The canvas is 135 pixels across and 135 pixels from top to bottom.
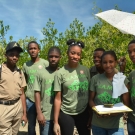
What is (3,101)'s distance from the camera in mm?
3143

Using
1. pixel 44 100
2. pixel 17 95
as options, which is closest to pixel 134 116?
pixel 44 100

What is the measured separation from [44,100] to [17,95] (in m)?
0.52

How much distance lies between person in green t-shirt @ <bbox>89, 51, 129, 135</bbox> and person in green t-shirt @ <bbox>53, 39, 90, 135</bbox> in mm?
178

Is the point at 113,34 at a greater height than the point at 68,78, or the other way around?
the point at 113,34

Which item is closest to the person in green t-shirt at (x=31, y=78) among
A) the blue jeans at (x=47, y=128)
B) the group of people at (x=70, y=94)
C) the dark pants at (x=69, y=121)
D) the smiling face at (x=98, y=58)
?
the group of people at (x=70, y=94)

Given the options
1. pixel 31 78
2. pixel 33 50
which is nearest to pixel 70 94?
pixel 31 78

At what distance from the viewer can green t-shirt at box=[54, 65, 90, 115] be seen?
8.93 ft

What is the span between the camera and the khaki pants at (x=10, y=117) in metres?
3.13

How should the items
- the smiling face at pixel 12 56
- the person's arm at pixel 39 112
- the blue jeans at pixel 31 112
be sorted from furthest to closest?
the blue jeans at pixel 31 112 < the smiling face at pixel 12 56 < the person's arm at pixel 39 112

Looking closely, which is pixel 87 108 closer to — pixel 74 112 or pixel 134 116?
pixel 74 112

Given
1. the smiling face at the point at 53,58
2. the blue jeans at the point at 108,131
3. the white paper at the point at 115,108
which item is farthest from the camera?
the smiling face at the point at 53,58

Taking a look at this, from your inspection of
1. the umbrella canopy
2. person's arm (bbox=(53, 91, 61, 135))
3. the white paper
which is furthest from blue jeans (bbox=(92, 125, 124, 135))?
the umbrella canopy

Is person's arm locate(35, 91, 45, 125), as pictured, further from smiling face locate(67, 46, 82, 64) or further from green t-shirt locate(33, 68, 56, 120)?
smiling face locate(67, 46, 82, 64)

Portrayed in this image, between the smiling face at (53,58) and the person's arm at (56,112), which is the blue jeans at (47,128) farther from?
A: the smiling face at (53,58)
